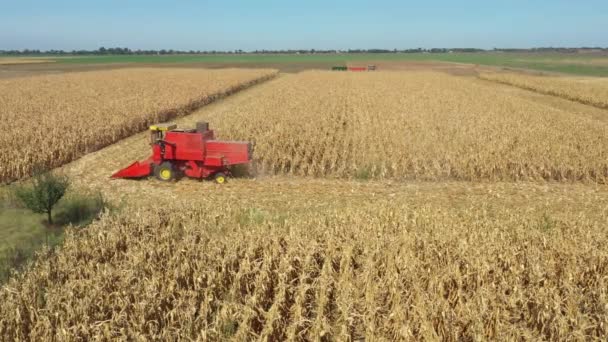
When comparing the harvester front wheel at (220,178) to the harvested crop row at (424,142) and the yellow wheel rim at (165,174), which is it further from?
the harvested crop row at (424,142)

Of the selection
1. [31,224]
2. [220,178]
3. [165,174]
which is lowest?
[31,224]

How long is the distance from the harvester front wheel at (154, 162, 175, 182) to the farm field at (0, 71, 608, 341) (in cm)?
32

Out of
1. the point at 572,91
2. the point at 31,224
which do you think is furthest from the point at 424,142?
the point at 572,91

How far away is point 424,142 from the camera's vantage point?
14.9m

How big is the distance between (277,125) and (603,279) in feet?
42.9

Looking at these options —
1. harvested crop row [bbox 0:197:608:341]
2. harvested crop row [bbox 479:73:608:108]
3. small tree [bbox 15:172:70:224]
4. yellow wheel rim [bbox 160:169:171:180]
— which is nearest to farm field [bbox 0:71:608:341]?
harvested crop row [bbox 0:197:608:341]

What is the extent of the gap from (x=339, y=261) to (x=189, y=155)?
6636 mm

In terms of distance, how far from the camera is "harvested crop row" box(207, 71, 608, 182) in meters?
12.4

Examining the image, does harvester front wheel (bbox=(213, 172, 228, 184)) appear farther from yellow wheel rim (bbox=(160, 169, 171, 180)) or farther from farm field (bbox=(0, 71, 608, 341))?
yellow wheel rim (bbox=(160, 169, 171, 180))

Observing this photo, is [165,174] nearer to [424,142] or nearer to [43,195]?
[43,195]

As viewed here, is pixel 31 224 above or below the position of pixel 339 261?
below

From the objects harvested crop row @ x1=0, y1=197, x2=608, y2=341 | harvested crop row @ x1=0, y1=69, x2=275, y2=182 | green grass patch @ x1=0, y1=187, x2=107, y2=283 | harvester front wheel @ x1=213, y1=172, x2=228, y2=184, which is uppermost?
harvested crop row @ x1=0, y1=69, x2=275, y2=182

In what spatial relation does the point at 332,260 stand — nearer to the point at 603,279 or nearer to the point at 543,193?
the point at 603,279

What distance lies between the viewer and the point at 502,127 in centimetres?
1692
